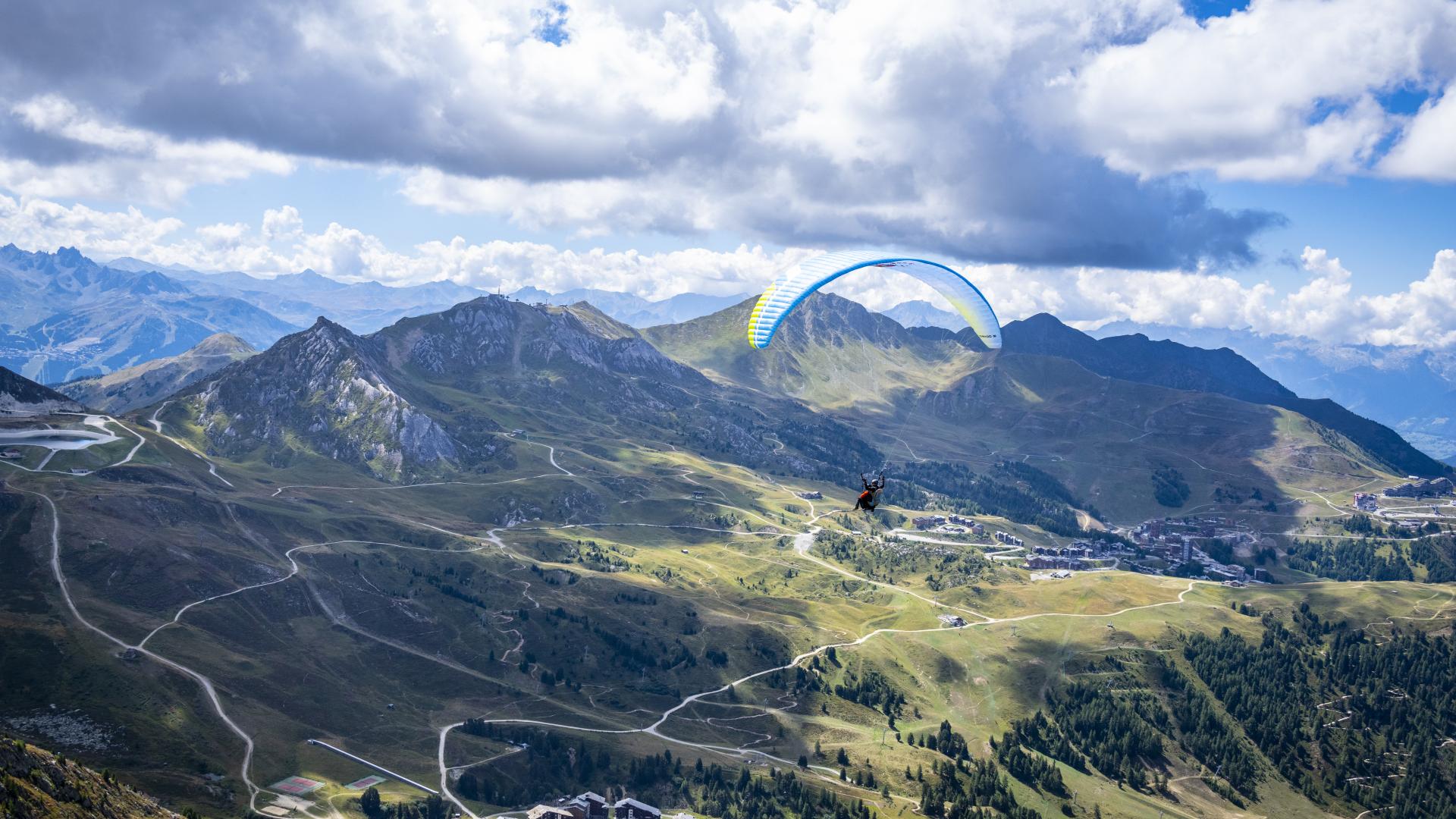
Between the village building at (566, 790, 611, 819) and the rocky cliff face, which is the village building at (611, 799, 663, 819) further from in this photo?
the rocky cliff face

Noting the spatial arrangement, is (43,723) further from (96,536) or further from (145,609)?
(96,536)

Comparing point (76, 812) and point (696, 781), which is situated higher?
point (76, 812)

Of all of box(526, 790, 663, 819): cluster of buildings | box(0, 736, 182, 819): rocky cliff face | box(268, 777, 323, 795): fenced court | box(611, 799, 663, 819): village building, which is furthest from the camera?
box(611, 799, 663, 819): village building

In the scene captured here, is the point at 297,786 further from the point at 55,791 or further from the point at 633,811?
the point at 55,791

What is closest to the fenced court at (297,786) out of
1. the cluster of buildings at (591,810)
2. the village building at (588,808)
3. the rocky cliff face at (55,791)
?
the cluster of buildings at (591,810)

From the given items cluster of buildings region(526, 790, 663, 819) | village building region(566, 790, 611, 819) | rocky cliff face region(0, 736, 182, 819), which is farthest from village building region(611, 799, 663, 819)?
rocky cliff face region(0, 736, 182, 819)

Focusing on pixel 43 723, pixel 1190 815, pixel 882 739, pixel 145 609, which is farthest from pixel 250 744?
pixel 1190 815

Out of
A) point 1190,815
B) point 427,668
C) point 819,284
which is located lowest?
point 1190,815

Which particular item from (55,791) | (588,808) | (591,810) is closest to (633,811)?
(591,810)

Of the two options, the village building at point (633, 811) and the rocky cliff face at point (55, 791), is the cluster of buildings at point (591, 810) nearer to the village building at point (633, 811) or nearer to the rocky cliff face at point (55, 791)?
the village building at point (633, 811)
